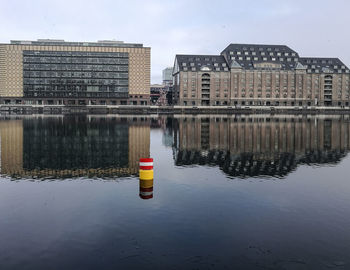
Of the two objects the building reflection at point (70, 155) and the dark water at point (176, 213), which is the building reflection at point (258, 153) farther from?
the building reflection at point (70, 155)

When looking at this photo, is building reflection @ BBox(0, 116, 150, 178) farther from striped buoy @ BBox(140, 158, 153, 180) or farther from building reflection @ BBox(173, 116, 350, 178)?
building reflection @ BBox(173, 116, 350, 178)

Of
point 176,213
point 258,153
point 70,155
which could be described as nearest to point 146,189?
point 176,213

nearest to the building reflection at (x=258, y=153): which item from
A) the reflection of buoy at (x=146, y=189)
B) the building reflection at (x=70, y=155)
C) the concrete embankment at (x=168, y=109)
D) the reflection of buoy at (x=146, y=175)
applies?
the building reflection at (x=70, y=155)

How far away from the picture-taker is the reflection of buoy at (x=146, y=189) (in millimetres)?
23566

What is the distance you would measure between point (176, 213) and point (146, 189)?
18.7ft

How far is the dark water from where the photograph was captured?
14312mm

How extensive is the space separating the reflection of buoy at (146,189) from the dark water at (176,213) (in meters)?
0.49

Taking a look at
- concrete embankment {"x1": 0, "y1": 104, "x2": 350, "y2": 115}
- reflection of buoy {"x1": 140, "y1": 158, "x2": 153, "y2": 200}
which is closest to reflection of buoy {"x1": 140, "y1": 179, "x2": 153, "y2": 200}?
reflection of buoy {"x1": 140, "y1": 158, "x2": 153, "y2": 200}

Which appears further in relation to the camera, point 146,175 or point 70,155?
point 70,155

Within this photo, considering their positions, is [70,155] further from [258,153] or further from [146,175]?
[258,153]

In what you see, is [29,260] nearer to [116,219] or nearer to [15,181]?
[116,219]

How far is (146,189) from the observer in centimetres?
2522

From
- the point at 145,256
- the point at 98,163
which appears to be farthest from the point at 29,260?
the point at 98,163

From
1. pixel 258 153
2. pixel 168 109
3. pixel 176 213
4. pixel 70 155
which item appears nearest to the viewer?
pixel 176 213
